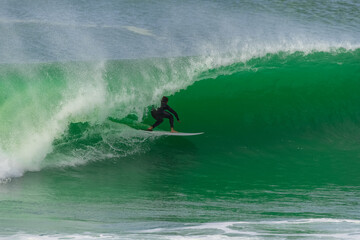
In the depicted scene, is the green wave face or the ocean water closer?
the ocean water

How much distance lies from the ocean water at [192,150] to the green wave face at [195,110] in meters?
0.02

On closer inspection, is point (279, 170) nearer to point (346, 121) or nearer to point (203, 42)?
point (346, 121)

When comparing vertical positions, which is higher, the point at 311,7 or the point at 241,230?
the point at 311,7

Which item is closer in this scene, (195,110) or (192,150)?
(192,150)

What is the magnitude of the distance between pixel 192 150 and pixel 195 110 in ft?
5.28

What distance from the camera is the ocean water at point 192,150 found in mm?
5926

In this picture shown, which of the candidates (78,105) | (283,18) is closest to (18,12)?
(283,18)

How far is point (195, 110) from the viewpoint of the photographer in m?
11.0

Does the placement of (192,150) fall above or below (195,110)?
below

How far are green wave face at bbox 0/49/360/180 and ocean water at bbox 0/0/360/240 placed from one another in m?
0.02

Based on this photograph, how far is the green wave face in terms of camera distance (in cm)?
901

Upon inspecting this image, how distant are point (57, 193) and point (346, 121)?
633cm

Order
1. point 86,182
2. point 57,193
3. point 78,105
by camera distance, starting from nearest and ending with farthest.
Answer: point 57,193
point 86,182
point 78,105

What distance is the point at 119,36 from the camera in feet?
74.7
